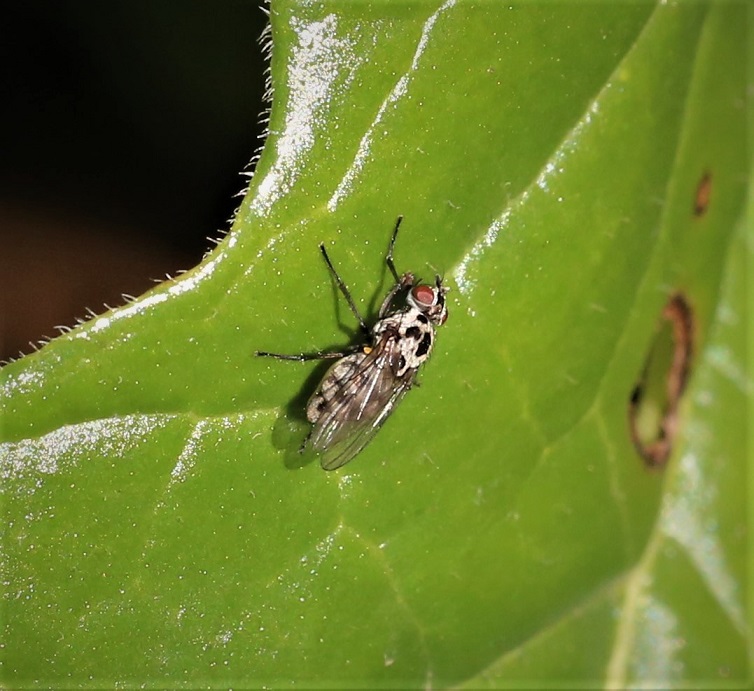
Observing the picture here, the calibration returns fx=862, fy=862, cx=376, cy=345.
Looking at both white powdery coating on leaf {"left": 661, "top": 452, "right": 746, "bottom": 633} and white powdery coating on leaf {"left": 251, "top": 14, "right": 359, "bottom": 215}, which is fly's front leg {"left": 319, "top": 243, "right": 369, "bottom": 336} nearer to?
white powdery coating on leaf {"left": 251, "top": 14, "right": 359, "bottom": 215}

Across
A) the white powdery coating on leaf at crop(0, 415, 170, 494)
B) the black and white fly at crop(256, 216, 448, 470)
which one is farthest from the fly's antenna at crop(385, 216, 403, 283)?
the white powdery coating on leaf at crop(0, 415, 170, 494)

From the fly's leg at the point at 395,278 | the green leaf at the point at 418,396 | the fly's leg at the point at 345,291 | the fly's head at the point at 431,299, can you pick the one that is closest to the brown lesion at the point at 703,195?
the green leaf at the point at 418,396

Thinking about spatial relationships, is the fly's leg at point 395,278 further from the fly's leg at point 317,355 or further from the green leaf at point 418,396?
the fly's leg at point 317,355

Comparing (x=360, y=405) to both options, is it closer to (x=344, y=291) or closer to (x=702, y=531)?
(x=344, y=291)

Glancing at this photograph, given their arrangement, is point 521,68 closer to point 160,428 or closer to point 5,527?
point 160,428

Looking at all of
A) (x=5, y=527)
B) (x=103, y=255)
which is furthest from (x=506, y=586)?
(x=103, y=255)

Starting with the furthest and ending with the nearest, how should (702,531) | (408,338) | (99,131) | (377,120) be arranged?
(702,531) < (99,131) < (408,338) < (377,120)

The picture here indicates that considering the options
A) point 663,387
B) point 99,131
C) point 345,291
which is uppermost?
point 99,131

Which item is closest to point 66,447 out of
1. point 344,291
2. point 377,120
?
point 344,291
